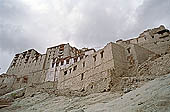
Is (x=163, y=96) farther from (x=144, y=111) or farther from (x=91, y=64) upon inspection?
(x=91, y=64)

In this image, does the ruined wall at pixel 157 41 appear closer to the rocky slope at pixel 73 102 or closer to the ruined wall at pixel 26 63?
the rocky slope at pixel 73 102

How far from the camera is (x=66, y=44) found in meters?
49.8

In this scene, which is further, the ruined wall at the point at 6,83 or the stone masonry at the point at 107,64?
the ruined wall at the point at 6,83

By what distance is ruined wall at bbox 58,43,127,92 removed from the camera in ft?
61.0

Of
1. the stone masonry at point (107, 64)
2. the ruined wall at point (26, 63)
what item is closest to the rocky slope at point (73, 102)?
the stone masonry at point (107, 64)

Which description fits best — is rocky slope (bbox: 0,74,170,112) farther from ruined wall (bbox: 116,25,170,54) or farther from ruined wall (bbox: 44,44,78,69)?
ruined wall (bbox: 44,44,78,69)

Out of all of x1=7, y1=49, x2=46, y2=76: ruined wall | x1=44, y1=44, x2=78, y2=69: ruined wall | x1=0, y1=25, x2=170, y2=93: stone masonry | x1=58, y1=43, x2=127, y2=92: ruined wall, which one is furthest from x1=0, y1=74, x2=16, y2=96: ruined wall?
x1=58, y1=43, x2=127, y2=92: ruined wall

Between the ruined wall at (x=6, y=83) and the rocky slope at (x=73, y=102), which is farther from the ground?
the ruined wall at (x=6, y=83)

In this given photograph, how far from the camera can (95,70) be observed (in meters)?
20.5

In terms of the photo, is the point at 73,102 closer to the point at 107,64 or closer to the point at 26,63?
the point at 107,64

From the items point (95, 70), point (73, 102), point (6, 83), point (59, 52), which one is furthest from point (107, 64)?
point (59, 52)

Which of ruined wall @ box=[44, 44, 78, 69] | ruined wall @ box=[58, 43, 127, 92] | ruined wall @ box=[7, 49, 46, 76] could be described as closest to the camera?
ruined wall @ box=[58, 43, 127, 92]

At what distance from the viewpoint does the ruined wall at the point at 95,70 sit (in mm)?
18578

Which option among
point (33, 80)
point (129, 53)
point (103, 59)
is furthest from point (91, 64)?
point (33, 80)
